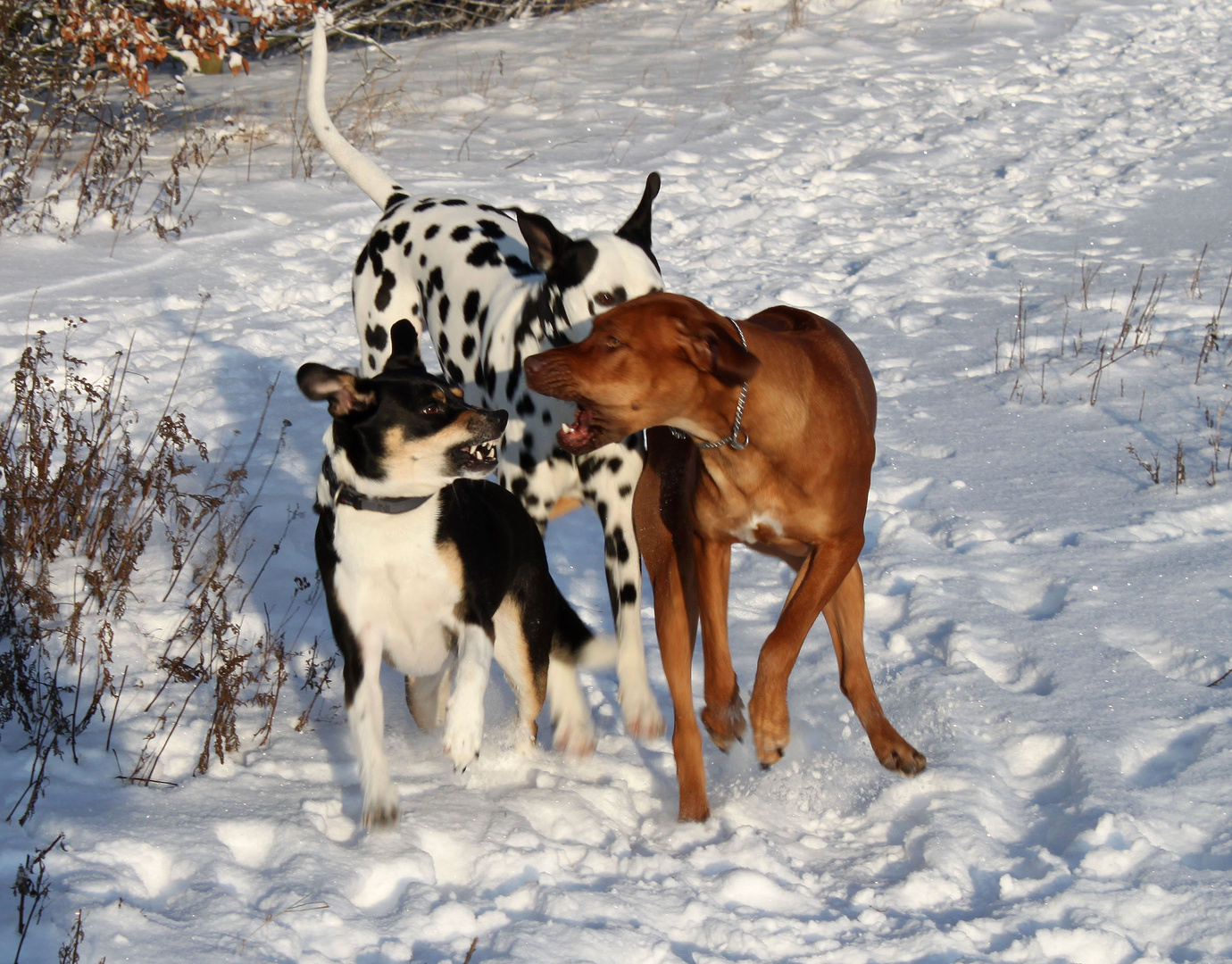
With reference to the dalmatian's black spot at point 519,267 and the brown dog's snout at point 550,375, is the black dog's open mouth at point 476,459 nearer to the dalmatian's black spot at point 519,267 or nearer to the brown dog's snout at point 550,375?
the brown dog's snout at point 550,375

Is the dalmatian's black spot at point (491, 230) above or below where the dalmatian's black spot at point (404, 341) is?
above

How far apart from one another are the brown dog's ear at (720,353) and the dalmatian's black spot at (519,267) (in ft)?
5.19

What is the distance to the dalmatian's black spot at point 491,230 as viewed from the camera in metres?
5.38

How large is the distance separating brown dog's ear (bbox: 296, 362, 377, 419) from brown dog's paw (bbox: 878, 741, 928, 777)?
6.87ft

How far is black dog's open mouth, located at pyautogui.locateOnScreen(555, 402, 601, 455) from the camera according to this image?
12.2 feet

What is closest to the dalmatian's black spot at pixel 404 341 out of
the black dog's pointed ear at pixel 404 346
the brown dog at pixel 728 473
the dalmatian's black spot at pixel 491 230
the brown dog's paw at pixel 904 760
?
the black dog's pointed ear at pixel 404 346

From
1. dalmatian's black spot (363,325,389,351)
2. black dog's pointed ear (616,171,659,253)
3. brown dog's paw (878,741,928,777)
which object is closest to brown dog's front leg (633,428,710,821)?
brown dog's paw (878,741,928,777)

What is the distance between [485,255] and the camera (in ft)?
17.2

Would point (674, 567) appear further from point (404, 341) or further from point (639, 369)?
point (404, 341)

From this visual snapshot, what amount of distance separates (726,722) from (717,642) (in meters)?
0.30

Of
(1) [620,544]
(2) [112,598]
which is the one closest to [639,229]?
(1) [620,544]

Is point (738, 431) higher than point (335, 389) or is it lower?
lower

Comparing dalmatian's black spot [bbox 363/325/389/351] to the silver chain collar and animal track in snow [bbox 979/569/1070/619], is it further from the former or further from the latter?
animal track in snow [bbox 979/569/1070/619]

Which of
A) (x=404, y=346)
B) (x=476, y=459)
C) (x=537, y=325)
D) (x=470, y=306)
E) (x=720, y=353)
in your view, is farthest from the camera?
(x=470, y=306)
